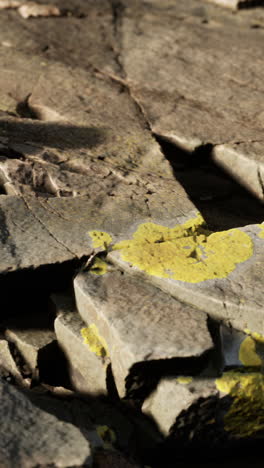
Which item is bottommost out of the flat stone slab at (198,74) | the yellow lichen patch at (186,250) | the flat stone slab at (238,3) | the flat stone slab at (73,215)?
the yellow lichen patch at (186,250)

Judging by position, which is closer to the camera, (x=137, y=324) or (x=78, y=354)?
(x=137, y=324)

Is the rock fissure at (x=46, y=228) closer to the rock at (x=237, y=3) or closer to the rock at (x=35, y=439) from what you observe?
the rock at (x=35, y=439)

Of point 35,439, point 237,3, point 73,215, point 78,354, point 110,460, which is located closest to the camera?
point 35,439

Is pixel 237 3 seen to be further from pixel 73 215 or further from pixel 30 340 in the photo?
pixel 30 340

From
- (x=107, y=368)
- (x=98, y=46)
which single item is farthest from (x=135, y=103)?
(x=107, y=368)

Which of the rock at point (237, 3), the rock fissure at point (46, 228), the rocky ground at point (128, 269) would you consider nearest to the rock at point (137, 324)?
the rocky ground at point (128, 269)

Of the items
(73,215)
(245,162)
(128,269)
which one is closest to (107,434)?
(128,269)
